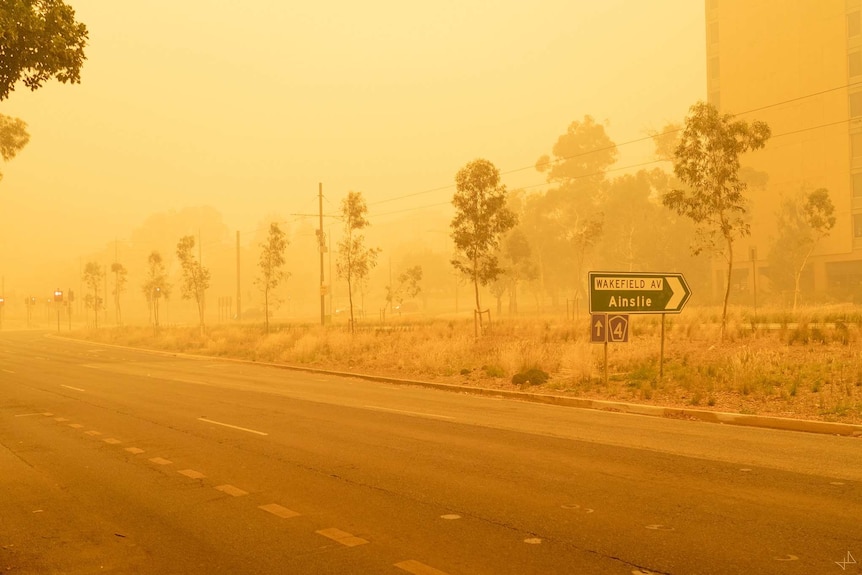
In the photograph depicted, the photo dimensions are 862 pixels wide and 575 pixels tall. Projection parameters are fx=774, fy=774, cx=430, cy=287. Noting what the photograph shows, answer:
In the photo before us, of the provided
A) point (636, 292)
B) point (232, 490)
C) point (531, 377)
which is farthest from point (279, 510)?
point (531, 377)

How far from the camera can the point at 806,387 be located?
50.6 feet

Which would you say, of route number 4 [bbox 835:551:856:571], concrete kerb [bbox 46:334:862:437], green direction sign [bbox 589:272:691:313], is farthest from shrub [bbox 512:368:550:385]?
route number 4 [bbox 835:551:856:571]

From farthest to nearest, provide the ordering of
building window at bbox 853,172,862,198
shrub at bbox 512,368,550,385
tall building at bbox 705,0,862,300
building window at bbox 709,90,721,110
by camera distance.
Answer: building window at bbox 709,90,721,110, tall building at bbox 705,0,862,300, building window at bbox 853,172,862,198, shrub at bbox 512,368,550,385

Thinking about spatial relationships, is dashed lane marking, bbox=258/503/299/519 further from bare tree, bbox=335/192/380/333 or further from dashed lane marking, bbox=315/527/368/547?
bare tree, bbox=335/192/380/333

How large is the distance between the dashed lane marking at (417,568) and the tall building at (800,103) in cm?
5836

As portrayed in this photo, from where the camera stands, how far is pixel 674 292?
17.8 m

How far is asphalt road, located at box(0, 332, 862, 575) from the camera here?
234 inches

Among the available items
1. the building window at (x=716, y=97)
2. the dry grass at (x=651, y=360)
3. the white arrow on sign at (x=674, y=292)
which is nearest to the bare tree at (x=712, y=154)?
the dry grass at (x=651, y=360)

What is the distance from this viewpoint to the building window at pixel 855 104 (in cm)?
6025

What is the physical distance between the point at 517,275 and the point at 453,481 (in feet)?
199

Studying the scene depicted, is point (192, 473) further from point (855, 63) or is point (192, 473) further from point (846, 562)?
point (855, 63)

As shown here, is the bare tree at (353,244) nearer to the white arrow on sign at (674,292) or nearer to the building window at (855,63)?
the white arrow on sign at (674,292)

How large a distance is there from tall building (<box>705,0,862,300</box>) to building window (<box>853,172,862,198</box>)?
0.23ft

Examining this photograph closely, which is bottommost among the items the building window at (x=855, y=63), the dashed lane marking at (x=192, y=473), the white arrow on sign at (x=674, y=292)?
the dashed lane marking at (x=192, y=473)
